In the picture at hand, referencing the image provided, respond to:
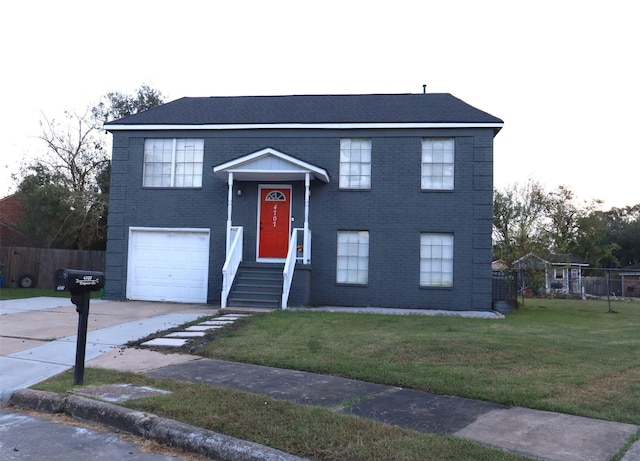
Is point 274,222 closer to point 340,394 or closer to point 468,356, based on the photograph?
point 468,356

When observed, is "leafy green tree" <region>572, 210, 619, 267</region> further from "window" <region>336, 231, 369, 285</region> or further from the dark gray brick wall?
"window" <region>336, 231, 369, 285</region>

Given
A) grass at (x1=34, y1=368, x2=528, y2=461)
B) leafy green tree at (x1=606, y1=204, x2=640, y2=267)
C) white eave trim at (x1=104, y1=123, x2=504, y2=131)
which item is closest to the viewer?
grass at (x1=34, y1=368, x2=528, y2=461)

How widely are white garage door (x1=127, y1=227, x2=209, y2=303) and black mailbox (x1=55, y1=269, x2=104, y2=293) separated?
33.3 ft

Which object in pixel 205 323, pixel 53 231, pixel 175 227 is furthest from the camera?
pixel 53 231

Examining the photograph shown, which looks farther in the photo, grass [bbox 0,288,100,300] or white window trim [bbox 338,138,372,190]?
grass [bbox 0,288,100,300]

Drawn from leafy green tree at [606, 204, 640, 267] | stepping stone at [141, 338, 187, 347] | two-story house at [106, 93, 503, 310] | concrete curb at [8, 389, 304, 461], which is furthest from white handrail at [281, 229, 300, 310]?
leafy green tree at [606, 204, 640, 267]

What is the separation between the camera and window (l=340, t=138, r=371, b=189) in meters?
16.6

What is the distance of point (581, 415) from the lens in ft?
17.8

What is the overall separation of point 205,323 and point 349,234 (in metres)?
6.03

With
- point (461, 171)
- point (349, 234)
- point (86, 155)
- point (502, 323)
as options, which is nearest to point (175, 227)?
point (349, 234)

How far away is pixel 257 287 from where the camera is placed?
49.6 feet

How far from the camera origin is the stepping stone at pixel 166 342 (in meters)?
9.29

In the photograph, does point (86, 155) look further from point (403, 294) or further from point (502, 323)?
point (502, 323)

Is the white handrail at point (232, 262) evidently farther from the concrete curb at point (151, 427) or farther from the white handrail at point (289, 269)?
the concrete curb at point (151, 427)
